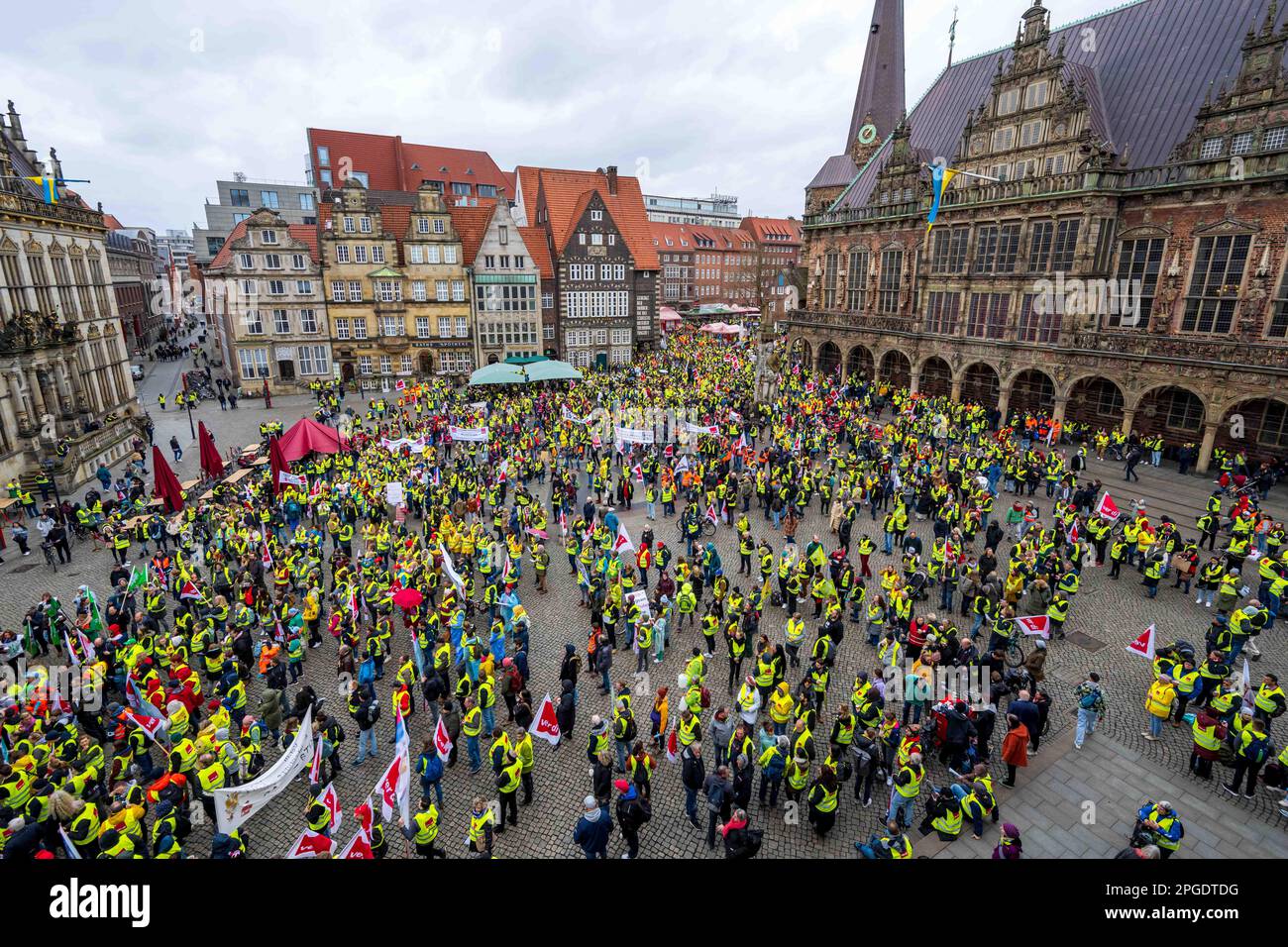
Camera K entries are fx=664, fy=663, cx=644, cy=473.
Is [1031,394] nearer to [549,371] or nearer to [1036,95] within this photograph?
[1036,95]

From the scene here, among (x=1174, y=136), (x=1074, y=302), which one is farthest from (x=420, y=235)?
(x=1174, y=136)

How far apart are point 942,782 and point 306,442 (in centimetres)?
2443

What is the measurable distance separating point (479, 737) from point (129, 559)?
54.6 feet

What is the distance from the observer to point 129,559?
21781mm

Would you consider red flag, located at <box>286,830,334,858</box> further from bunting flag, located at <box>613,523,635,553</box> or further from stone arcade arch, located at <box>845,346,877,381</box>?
stone arcade arch, located at <box>845,346,877,381</box>

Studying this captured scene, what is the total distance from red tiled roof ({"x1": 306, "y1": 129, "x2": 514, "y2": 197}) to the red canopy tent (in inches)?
1973

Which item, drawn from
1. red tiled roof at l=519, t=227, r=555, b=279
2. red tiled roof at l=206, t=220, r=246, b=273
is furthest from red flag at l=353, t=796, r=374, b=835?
red tiled roof at l=206, t=220, r=246, b=273

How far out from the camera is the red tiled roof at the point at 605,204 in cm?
5831

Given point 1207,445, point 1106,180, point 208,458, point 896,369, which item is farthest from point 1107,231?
point 208,458

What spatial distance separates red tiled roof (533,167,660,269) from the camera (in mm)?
58312

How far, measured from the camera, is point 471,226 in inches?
2142

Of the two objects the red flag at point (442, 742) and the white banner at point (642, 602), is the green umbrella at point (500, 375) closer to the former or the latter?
the white banner at point (642, 602)

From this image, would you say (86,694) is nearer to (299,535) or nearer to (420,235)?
(299,535)

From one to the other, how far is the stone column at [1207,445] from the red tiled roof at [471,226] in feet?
154
